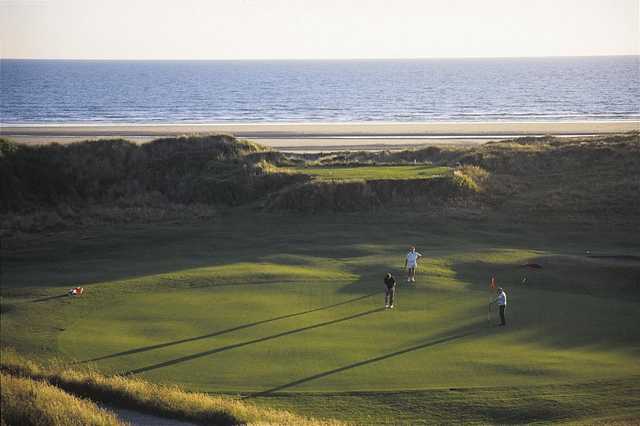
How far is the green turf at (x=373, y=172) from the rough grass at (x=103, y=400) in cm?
2867

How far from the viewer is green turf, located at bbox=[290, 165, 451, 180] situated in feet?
154

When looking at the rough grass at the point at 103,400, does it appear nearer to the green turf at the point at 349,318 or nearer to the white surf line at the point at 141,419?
the white surf line at the point at 141,419

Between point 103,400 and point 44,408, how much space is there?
2615mm

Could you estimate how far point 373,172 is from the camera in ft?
160

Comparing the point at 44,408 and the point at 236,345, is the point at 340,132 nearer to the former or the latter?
the point at 236,345

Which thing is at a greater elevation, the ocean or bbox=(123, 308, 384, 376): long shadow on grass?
the ocean

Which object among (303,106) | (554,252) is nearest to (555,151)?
(554,252)

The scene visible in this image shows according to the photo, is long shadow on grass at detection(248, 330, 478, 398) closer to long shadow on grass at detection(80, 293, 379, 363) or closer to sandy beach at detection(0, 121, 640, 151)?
long shadow on grass at detection(80, 293, 379, 363)

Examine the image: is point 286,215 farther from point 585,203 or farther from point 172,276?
point 585,203

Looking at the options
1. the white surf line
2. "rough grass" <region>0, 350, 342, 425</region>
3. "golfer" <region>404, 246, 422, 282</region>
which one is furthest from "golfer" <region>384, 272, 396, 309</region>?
the white surf line

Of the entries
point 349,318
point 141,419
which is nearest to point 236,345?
point 349,318

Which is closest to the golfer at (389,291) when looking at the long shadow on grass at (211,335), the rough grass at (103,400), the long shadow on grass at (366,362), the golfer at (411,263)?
the long shadow on grass at (211,335)

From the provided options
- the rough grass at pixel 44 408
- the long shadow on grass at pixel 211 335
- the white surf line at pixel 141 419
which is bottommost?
the white surf line at pixel 141 419

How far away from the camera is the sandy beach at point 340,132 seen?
277ft
